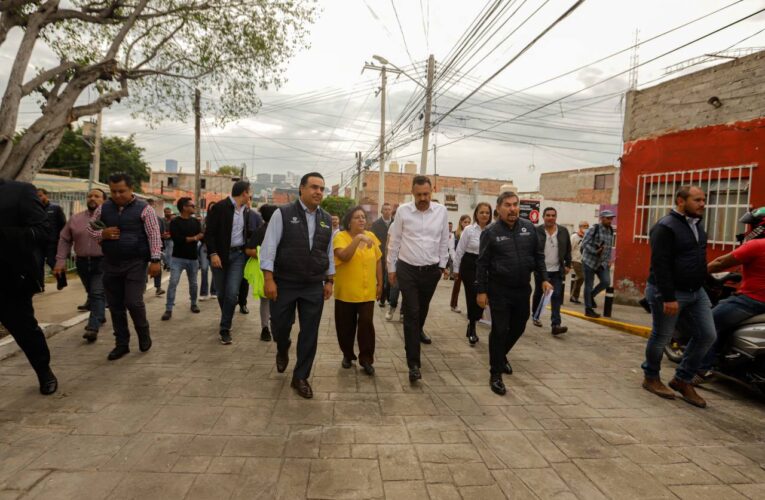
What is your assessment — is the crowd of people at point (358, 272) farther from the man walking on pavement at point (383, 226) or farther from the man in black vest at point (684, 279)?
the man walking on pavement at point (383, 226)

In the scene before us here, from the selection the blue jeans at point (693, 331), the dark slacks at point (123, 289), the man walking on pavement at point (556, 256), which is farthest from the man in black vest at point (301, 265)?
the man walking on pavement at point (556, 256)

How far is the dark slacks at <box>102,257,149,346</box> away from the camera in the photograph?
15.8ft

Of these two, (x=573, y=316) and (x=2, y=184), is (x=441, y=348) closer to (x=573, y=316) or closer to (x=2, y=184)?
(x=573, y=316)

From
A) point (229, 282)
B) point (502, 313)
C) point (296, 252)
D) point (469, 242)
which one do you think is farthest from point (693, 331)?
point (229, 282)

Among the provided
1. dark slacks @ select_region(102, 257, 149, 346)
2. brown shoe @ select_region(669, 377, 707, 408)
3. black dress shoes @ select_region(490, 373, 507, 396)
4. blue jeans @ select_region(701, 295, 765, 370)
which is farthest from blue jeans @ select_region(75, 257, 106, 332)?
blue jeans @ select_region(701, 295, 765, 370)

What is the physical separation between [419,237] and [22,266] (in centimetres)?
342

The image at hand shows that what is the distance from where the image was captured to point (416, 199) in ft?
15.3

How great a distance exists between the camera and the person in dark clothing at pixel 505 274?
4262 millimetres

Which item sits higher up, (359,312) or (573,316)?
(359,312)

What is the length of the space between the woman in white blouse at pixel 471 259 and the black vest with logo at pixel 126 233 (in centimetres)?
403

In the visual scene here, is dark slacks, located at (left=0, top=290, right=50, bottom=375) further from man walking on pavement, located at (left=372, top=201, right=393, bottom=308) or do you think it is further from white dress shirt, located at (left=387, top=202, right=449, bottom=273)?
man walking on pavement, located at (left=372, top=201, right=393, bottom=308)

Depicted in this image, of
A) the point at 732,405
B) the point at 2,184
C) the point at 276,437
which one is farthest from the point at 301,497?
the point at 732,405

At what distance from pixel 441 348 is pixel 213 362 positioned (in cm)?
272

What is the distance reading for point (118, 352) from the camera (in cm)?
482
